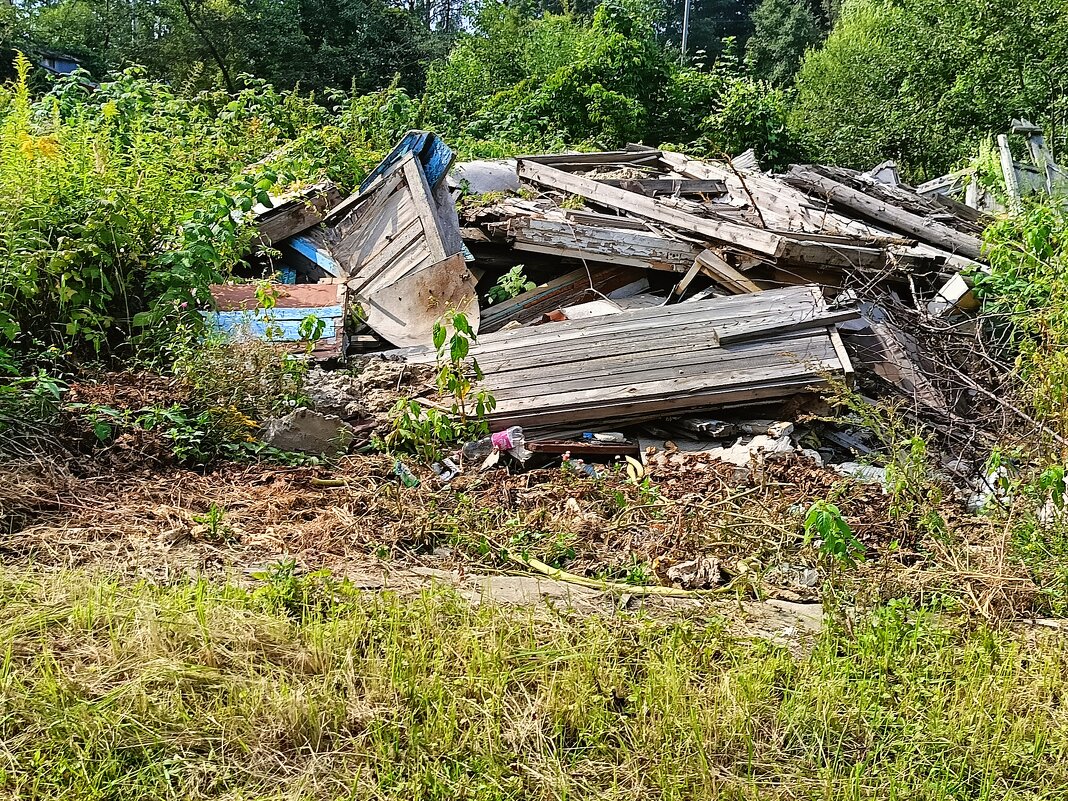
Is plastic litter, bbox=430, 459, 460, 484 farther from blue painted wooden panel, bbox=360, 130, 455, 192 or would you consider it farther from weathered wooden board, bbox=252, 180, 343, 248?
blue painted wooden panel, bbox=360, 130, 455, 192

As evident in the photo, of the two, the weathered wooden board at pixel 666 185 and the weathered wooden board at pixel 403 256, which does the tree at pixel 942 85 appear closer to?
the weathered wooden board at pixel 666 185

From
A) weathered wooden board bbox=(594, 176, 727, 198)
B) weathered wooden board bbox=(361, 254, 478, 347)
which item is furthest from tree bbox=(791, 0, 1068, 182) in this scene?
weathered wooden board bbox=(361, 254, 478, 347)

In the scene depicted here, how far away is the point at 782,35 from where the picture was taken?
40625 millimetres

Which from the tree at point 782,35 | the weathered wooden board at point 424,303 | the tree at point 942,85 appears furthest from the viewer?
the tree at point 782,35

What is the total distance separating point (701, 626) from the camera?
12.3 ft

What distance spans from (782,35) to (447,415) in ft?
133

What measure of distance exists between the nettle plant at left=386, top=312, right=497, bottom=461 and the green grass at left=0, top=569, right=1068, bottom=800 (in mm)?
1937

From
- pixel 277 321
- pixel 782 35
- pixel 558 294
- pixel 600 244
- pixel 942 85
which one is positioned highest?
pixel 782 35

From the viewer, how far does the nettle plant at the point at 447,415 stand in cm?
556

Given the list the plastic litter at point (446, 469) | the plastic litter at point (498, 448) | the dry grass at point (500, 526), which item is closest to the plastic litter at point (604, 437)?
the plastic litter at point (498, 448)

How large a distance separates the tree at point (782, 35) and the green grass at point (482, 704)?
3992 centimetres

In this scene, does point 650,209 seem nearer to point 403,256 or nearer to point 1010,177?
point 403,256

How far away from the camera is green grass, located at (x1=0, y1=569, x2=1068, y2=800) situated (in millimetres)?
2898

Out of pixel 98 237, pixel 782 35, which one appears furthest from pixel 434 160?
pixel 782 35
